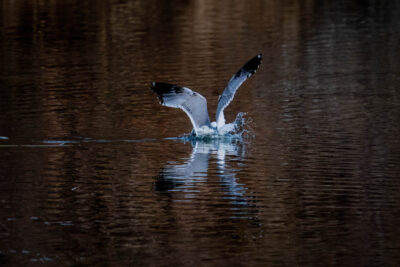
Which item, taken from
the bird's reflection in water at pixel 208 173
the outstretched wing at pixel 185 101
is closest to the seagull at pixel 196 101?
the outstretched wing at pixel 185 101

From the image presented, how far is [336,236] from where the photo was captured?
1155cm

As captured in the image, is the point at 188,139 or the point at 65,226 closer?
the point at 65,226

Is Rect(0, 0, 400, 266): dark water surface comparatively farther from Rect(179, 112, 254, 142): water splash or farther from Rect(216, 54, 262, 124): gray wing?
Rect(216, 54, 262, 124): gray wing

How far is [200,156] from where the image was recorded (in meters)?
16.3

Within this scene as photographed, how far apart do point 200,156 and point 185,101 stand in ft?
4.52

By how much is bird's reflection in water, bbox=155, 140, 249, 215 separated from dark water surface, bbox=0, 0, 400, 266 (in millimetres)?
35

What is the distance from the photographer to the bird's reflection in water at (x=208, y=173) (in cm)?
1370

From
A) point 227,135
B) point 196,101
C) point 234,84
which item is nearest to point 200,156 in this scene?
point 196,101

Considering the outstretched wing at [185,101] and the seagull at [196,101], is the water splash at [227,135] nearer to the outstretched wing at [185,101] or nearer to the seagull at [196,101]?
the seagull at [196,101]

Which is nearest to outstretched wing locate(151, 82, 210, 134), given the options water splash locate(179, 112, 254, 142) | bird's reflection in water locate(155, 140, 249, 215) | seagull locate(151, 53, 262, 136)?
seagull locate(151, 53, 262, 136)

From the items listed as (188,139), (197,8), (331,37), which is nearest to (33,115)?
(188,139)

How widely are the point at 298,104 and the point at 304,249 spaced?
32.6 feet

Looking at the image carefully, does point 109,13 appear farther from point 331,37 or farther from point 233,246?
point 233,246

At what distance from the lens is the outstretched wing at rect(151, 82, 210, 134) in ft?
57.0
